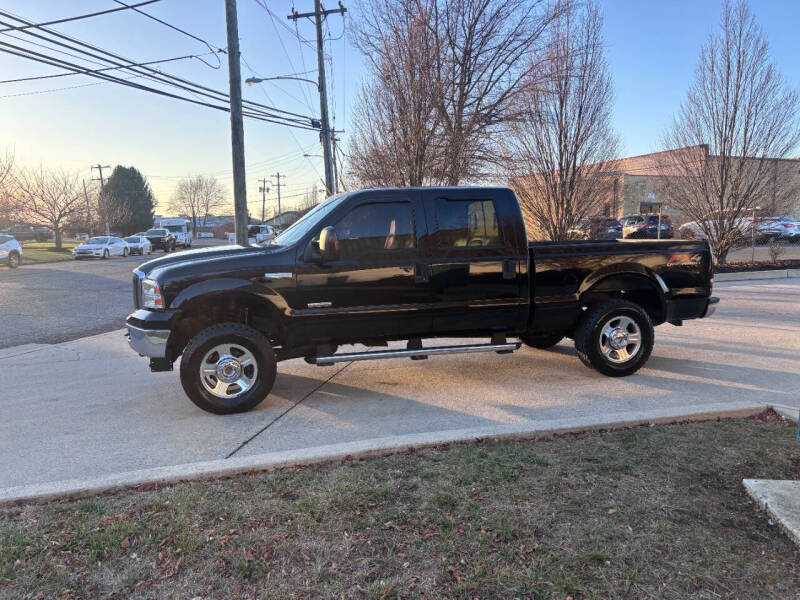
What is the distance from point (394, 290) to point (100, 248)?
33.8 metres

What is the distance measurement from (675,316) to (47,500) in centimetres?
624

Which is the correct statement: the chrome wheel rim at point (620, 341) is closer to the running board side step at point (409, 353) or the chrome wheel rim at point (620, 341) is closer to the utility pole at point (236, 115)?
the running board side step at point (409, 353)

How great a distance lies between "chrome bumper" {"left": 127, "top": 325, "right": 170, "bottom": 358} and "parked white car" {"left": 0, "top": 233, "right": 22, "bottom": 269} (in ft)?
82.6

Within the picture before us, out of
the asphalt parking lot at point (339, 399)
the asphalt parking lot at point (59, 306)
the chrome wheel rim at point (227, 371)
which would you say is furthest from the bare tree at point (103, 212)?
the chrome wheel rim at point (227, 371)

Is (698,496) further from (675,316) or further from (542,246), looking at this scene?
(675,316)

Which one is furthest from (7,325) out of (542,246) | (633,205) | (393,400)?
(633,205)

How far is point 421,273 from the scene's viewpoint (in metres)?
5.30

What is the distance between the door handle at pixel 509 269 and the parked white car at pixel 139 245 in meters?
37.8

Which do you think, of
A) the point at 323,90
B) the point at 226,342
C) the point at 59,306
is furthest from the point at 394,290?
the point at 323,90

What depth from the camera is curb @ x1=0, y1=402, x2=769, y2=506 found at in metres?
3.38

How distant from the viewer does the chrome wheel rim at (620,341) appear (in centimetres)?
585

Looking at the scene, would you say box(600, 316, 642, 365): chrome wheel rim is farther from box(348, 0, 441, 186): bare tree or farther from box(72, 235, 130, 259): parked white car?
box(72, 235, 130, 259): parked white car

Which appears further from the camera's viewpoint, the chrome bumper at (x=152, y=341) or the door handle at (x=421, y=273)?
the door handle at (x=421, y=273)

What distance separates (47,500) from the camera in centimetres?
331
